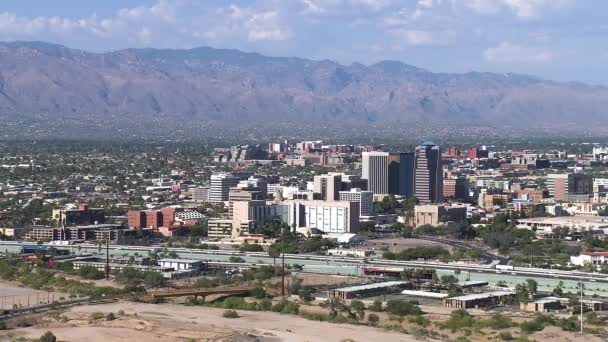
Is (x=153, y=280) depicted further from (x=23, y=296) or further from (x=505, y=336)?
(x=505, y=336)

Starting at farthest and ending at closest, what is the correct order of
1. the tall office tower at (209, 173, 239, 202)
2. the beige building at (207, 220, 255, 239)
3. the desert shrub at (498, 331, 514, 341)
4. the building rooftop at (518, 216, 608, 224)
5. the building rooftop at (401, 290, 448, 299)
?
1. the tall office tower at (209, 173, 239, 202)
2. the building rooftop at (518, 216, 608, 224)
3. the beige building at (207, 220, 255, 239)
4. the building rooftop at (401, 290, 448, 299)
5. the desert shrub at (498, 331, 514, 341)

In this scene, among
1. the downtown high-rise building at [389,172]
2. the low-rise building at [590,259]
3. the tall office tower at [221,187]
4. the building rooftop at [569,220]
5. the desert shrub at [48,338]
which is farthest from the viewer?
the downtown high-rise building at [389,172]

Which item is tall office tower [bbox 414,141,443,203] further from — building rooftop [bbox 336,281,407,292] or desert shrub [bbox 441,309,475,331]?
desert shrub [bbox 441,309,475,331]

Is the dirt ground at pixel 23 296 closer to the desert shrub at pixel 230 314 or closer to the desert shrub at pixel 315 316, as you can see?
the desert shrub at pixel 230 314

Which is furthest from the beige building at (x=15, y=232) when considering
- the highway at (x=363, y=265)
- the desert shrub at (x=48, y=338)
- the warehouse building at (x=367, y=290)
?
the desert shrub at (x=48, y=338)

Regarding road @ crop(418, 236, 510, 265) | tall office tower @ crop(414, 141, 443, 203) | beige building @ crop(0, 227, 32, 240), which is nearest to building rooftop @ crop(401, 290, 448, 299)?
road @ crop(418, 236, 510, 265)

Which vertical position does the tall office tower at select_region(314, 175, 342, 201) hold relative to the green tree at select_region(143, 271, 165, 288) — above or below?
above
